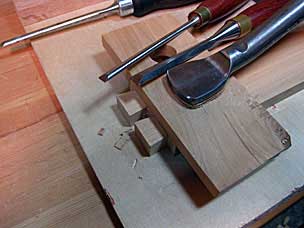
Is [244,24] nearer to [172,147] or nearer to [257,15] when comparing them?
[257,15]

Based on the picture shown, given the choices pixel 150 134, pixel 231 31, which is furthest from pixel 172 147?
pixel 231 31

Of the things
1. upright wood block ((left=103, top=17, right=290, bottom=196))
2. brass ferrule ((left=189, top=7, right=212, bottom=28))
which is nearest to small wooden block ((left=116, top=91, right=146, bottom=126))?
upright wood block ((left=103, top=17, right=290, bottom=196))

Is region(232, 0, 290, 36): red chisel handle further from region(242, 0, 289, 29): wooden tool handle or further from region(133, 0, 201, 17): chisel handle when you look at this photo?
region(133, 0, 201, 17): chisel handle

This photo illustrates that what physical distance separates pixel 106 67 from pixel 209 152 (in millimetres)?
200

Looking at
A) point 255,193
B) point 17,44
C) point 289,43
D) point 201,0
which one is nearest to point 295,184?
point 255,193

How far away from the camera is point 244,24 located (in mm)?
405

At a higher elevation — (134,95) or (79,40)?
(79,40)

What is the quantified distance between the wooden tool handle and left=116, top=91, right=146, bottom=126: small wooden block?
0.17 m

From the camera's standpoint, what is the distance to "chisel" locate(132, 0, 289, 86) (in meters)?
0.37

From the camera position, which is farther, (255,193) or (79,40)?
(79,40)

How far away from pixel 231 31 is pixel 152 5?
14 centimetres

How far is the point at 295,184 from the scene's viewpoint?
357 millimetres

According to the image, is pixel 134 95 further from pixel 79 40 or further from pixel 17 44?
pixel 17 44

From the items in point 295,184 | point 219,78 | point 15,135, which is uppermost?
point 15,135
